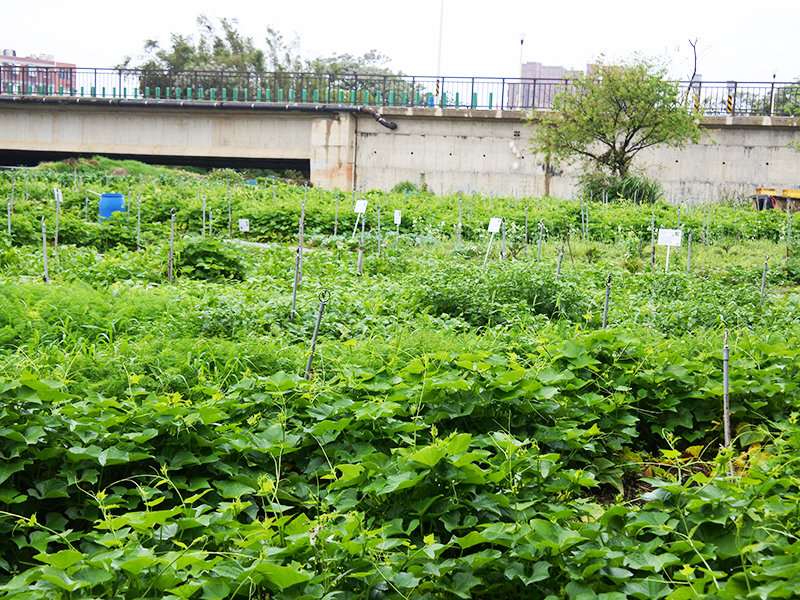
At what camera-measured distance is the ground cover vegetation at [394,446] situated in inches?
110

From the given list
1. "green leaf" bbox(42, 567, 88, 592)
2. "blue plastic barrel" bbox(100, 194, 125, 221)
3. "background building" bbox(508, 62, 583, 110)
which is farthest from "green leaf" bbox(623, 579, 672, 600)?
"background building" bbox(508, 62, 583, 110)

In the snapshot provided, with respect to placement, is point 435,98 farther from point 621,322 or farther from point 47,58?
point 47,58

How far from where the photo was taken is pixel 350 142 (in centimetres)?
3005

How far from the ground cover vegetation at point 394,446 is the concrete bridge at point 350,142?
74.0 feet

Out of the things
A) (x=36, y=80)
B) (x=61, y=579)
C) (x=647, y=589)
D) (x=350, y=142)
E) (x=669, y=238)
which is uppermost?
(x=36, y=80)

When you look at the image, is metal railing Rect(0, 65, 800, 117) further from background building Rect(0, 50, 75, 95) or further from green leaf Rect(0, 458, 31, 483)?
green leaf Rect(0, 458, 31, 483)

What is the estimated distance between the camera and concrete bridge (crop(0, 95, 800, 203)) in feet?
95.2

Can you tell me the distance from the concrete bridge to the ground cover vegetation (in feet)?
74.0

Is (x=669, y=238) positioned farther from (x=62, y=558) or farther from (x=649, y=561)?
(x=62, y=558)

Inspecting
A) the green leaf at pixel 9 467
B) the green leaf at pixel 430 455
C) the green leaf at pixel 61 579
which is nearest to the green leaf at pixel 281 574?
the green leaf at pixel 61 579

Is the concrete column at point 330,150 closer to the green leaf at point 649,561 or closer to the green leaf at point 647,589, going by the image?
the green leaf at point 649,561

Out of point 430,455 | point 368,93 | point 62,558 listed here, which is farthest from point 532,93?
point 62,558

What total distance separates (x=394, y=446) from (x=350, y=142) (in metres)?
27.2

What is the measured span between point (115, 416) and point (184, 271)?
575 centimetres
